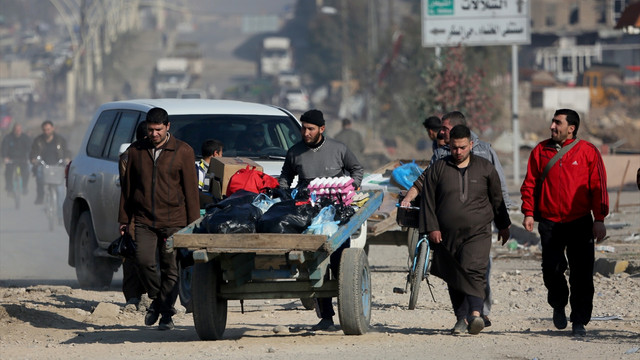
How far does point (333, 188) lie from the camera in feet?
28.8

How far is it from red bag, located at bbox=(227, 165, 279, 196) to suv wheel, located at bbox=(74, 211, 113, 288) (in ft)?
11.6

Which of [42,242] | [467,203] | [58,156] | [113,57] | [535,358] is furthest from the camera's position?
[113,57]

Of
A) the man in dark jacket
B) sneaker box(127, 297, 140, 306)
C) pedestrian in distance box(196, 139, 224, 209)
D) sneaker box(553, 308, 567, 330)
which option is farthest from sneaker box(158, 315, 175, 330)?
the man in dark jacket

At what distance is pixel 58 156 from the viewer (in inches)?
835

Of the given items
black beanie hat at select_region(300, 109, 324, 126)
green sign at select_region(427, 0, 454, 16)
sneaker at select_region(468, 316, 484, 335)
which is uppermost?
green sign at select_region(427, 0, 454, 16)

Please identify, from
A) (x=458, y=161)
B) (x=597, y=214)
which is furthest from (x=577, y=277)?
(x=458, y=161)

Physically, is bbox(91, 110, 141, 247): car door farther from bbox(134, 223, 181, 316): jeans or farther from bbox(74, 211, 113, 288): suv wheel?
bbox(134, 223, 181, 316): jeans

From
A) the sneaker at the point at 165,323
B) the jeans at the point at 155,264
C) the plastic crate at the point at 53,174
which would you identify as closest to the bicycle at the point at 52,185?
Result: the plastic crate at the point at 53,174

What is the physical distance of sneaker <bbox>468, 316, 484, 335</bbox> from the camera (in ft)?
27.9

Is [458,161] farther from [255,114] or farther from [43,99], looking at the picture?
[43,99]

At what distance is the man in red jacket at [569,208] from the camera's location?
8.69m

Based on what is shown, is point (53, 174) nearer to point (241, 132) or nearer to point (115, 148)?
point (115, 148)

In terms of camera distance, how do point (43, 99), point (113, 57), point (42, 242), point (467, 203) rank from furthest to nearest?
point (113, 57) → point (43, 99) → point (42, 242) → point (467, 203)

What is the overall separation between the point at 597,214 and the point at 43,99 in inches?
3194
